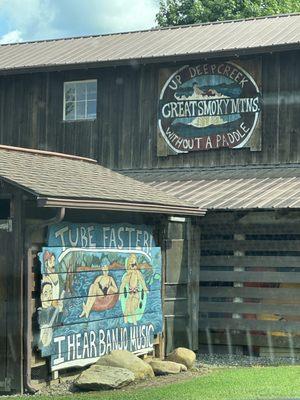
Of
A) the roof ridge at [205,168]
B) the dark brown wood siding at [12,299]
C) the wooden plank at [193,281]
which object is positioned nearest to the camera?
the dark brown wood siding at [12,299]

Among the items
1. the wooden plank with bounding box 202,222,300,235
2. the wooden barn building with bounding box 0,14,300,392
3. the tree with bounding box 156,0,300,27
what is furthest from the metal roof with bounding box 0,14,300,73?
the tree with bounding box 156,0,300,27

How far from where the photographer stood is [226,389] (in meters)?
11.7

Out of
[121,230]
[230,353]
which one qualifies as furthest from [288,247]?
[121,230]

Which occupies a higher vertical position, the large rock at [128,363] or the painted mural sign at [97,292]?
the painted mural sign at [97,292]

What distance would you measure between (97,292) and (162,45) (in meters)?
9.14

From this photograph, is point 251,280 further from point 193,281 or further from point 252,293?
point 193,281

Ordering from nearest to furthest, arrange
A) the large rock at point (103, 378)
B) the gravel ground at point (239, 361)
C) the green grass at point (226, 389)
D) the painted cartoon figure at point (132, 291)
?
the green grass at point (226, 389) < the large rock at point (103, 378) < the painted cartoon figure at point (132, 291) < the gravel ground at point (239, 361)

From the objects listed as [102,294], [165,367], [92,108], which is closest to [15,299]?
[102,294]

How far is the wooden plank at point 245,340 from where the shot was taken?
16.2 meters

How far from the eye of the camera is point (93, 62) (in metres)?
20.0

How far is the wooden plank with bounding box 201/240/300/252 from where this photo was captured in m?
16.3

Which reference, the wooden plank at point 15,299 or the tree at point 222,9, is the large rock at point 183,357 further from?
the tree at point 222,9

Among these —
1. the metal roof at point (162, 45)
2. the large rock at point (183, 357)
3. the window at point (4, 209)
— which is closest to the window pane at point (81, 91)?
the metal roof at point (162, 45)

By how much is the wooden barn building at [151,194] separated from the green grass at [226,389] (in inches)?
61.0
